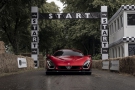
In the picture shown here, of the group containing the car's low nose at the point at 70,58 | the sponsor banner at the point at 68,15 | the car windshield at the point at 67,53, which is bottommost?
the car's low nose at the point at 70,58

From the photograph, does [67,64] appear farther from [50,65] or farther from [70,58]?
[50,65]

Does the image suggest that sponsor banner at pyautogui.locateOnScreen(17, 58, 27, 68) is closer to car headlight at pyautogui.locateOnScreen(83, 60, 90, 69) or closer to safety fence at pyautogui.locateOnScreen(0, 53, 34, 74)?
safety fence at pyautogui.locateOnScreen(0, 53, 34, 74)

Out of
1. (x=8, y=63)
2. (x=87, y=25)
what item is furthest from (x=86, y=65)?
(x=87, y=25)

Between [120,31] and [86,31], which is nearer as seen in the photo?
[120,31]

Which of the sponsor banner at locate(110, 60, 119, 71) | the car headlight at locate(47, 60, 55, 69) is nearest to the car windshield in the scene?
the car headlight at locate(47, 60, 55, 69)

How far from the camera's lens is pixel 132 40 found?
24984 mm

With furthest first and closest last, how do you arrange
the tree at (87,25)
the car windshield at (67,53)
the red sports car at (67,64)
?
the tree at (87,25) < the car windshield at (67,53) < the red sports car at (67,64)

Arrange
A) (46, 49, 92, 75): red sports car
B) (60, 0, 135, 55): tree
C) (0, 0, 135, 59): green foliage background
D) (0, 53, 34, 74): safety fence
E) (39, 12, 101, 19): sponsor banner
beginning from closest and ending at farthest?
1. (46, 49, 92, 75): red sports car
2. (0, 53, 34, 74): safety fence
3. (0, 0, 135, 59): green foliage background
4. (39, 12, 101, 19): sponsor banner
5. (60, 0, 135, 55): tree

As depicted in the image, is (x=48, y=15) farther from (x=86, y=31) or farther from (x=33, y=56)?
(x=86, y=31)

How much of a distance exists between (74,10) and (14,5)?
1843cm

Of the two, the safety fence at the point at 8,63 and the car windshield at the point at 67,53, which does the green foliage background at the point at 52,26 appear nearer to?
the safety fence at the point at 8,63

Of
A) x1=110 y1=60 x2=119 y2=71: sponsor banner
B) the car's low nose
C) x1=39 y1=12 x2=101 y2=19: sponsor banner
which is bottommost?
x1=110 y1=60 x2=119 y2=71: sponsor banner

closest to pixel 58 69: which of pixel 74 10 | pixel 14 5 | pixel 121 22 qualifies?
pixel 14 5

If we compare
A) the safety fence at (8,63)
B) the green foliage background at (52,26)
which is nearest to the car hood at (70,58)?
the safety fence at (8,63)
